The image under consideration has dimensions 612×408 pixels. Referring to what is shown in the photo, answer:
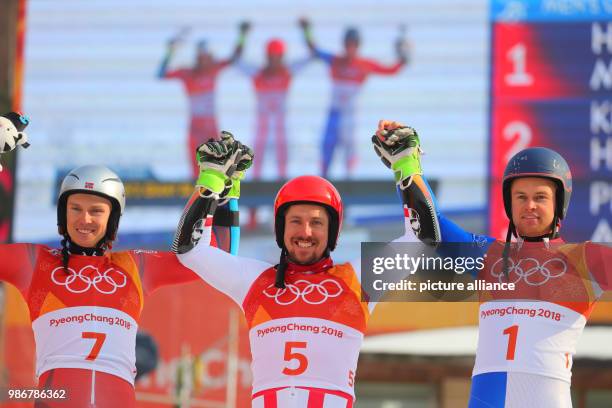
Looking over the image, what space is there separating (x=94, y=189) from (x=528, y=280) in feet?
8.22

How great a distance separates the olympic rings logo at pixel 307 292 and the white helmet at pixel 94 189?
3.34 feet

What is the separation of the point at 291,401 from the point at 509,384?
1.19 meters

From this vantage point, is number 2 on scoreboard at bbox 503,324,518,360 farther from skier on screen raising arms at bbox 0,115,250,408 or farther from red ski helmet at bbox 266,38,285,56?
red ski helmet at bbox 266,38,285,56

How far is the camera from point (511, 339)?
7137 mm

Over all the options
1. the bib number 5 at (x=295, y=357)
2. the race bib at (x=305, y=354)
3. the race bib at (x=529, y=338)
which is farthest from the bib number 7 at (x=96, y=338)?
the race bib at (x=529, y=338)

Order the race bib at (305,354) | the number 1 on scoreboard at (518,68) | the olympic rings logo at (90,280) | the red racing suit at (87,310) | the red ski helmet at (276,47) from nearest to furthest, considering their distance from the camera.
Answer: the race bib at (305,354) < the red racing suit at (87,310) < the olympic rings logo at (90,280) < the number 1 on scoreboard at (518,68) < the red ski helmet at (276,47)

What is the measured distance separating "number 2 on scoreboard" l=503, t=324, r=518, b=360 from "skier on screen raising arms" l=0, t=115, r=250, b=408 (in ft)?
6.00

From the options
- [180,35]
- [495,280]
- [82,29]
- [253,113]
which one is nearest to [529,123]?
[253,113]

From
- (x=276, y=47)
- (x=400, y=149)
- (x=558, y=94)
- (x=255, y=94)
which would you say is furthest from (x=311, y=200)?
(x=276, y=47)

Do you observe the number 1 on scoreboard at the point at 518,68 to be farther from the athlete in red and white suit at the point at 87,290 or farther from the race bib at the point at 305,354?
the race bib at the point at 305,354

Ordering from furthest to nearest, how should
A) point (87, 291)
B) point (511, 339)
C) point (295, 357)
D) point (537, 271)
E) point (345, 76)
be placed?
point (345, 76) → point (87, 291) → point (537, 271) → point (511, 339) → point (295, 357)

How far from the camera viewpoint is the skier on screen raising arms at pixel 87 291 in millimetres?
7266

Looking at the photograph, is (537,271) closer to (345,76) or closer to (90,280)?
(90,280)

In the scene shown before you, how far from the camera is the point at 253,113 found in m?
16.7
